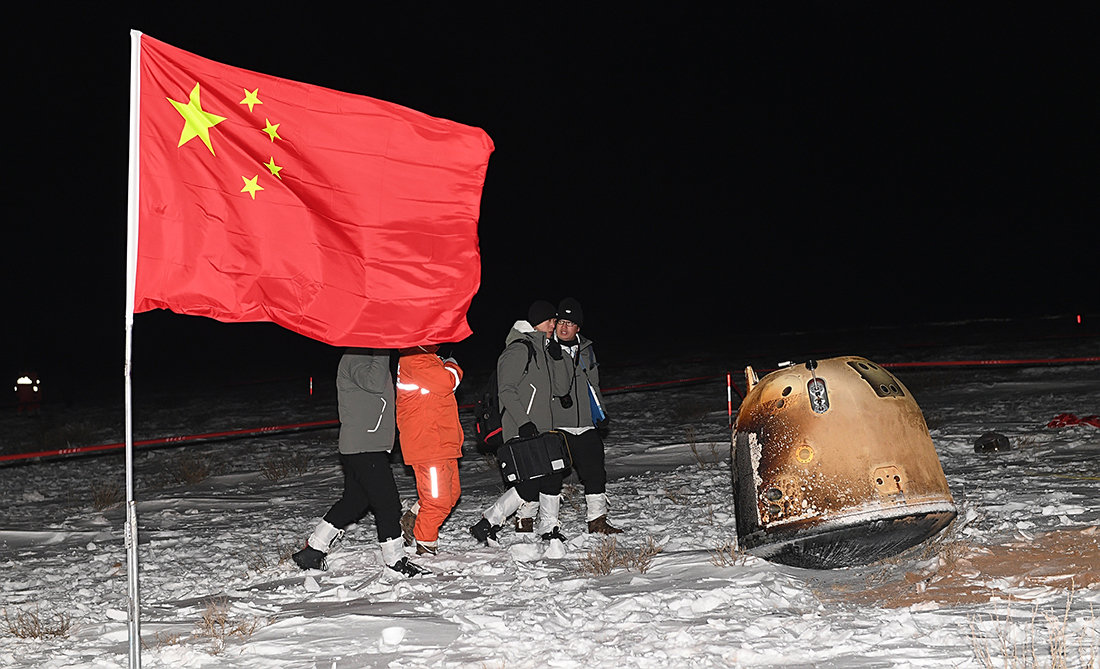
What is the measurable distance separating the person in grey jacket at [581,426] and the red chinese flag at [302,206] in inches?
82.7

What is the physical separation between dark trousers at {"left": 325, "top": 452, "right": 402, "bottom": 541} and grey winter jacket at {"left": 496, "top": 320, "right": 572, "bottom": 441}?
3.64 ft

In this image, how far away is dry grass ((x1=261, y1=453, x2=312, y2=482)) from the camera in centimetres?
1199

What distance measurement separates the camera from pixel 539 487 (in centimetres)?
809

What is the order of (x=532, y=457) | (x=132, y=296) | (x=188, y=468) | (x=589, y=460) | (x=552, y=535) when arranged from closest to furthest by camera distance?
(x=132, y=296)
(x=532, y=457)
(x=552, y=535)
(x=589, y=460)
(x=188, y=468)

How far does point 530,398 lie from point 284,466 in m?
5.21

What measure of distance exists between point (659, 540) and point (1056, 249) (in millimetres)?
118776

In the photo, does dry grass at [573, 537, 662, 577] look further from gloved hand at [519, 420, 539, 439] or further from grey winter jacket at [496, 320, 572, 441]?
grey winter jacket at [496, 320, 572, 441]

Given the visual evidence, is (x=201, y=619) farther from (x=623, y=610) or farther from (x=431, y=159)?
(x=431, y=159)

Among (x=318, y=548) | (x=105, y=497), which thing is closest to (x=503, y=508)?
(x=318, y=548)

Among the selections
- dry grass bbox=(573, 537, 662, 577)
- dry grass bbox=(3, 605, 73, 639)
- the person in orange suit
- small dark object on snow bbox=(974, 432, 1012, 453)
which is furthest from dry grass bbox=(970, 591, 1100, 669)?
small dark object on snow bbox=(974, 432, 1012, 453)

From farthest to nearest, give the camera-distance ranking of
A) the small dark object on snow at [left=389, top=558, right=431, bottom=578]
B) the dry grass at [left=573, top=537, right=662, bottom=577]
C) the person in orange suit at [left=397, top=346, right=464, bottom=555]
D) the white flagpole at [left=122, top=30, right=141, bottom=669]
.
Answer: the person in orange suit at [left=397, top=346, right=464, bottom=555], the small dark object on snow at [left=389, top=558, right=431, bottom=578], the dry grass at [left=573, top=537, right=662, bottom=577], the white flagpole at [left=122, top=30, right=141, bottom=669]

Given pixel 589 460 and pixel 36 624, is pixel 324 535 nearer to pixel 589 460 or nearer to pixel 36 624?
pixel 36 624

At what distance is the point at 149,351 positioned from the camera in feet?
168

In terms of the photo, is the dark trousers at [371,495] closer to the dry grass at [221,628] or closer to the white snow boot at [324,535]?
the white snow boot at [324,535]
